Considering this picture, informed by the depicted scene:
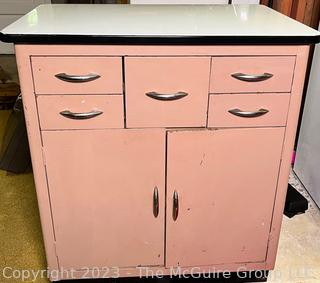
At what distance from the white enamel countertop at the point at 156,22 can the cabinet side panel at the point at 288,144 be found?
89mm

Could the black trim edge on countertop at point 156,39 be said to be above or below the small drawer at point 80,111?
above

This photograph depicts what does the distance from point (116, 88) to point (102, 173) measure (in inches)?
11.3

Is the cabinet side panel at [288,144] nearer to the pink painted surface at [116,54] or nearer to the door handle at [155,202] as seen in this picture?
the pink painted surface at [116,54]

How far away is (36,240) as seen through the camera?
1699mm

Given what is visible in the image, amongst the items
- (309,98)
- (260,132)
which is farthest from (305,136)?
(260,132)

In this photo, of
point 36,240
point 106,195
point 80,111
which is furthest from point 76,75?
point 36,240

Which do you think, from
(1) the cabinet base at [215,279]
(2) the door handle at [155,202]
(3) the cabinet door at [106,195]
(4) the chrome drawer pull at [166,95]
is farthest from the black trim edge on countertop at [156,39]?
(1) the cabinet base at [215,279]

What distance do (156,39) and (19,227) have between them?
1.13 meters

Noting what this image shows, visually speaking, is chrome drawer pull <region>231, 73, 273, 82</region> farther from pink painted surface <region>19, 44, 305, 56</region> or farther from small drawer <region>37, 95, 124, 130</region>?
small drawer <region>37, 95, 124, 130</region>

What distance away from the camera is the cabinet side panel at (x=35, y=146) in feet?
3.67

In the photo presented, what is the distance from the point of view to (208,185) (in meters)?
1.32

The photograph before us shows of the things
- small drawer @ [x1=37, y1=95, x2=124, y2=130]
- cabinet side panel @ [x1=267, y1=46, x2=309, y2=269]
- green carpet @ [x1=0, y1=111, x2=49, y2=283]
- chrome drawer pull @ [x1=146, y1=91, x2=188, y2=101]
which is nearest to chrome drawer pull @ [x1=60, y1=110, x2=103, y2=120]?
small drawer @ [x1=37, y1=95, x2=124, y2=130]

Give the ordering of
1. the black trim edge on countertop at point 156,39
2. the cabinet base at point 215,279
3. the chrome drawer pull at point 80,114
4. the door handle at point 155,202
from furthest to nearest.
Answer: the cabinet base at point 215,279
the door handle at point 155,202
the chrome drawer pull at point 80,114
the black trim edge on countertop at point 156,39

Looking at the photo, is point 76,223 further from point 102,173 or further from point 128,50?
point 128,50
